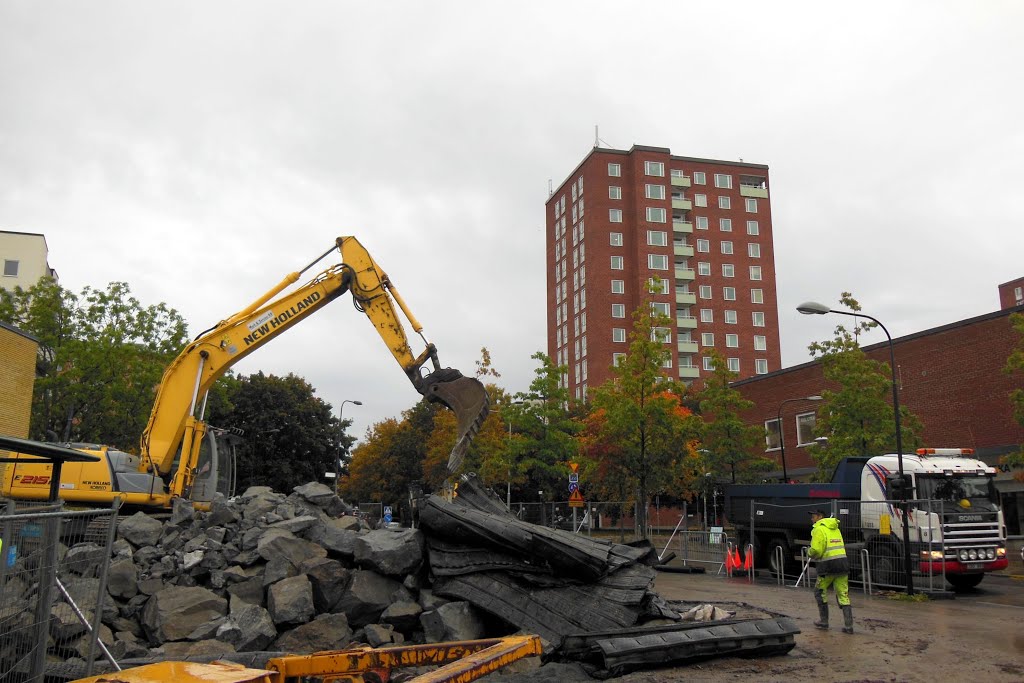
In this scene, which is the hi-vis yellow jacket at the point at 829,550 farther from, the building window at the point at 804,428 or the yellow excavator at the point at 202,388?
the building window at the point at 804,428

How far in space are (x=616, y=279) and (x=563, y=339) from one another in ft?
33.1

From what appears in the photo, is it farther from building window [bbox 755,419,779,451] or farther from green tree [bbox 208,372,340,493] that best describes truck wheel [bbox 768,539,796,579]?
green tree [bbox 208,372,340,493]

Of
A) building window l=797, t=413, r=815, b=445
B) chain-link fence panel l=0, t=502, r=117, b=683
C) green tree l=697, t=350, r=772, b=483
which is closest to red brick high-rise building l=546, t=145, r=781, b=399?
building window l=797, t=413, r=815, b=445

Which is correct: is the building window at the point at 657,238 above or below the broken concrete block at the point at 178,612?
above

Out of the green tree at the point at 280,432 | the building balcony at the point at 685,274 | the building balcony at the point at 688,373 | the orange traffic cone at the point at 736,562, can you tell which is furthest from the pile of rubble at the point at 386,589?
the building balcony at the point at 685,274

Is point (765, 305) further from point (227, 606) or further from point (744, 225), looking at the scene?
point (227, 606)

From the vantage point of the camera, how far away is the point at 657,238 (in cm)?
7744

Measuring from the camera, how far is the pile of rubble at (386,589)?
11344 millimetres

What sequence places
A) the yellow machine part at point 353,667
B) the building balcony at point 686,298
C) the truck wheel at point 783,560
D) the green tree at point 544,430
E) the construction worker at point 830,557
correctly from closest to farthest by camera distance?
the yellow machine part at point 353,667 → the construction worker at point 830,557 → the truck wheel at point 783,560 → the green tree at point 544,430 → the building balcony at point 686,298

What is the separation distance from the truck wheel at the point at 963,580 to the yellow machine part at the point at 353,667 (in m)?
14.5

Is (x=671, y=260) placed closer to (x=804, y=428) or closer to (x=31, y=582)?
(x=804, y=428)

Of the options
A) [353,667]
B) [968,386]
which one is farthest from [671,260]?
[353,667]

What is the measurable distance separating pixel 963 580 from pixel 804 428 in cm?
2437

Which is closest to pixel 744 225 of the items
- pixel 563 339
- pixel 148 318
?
pixel 563 339
